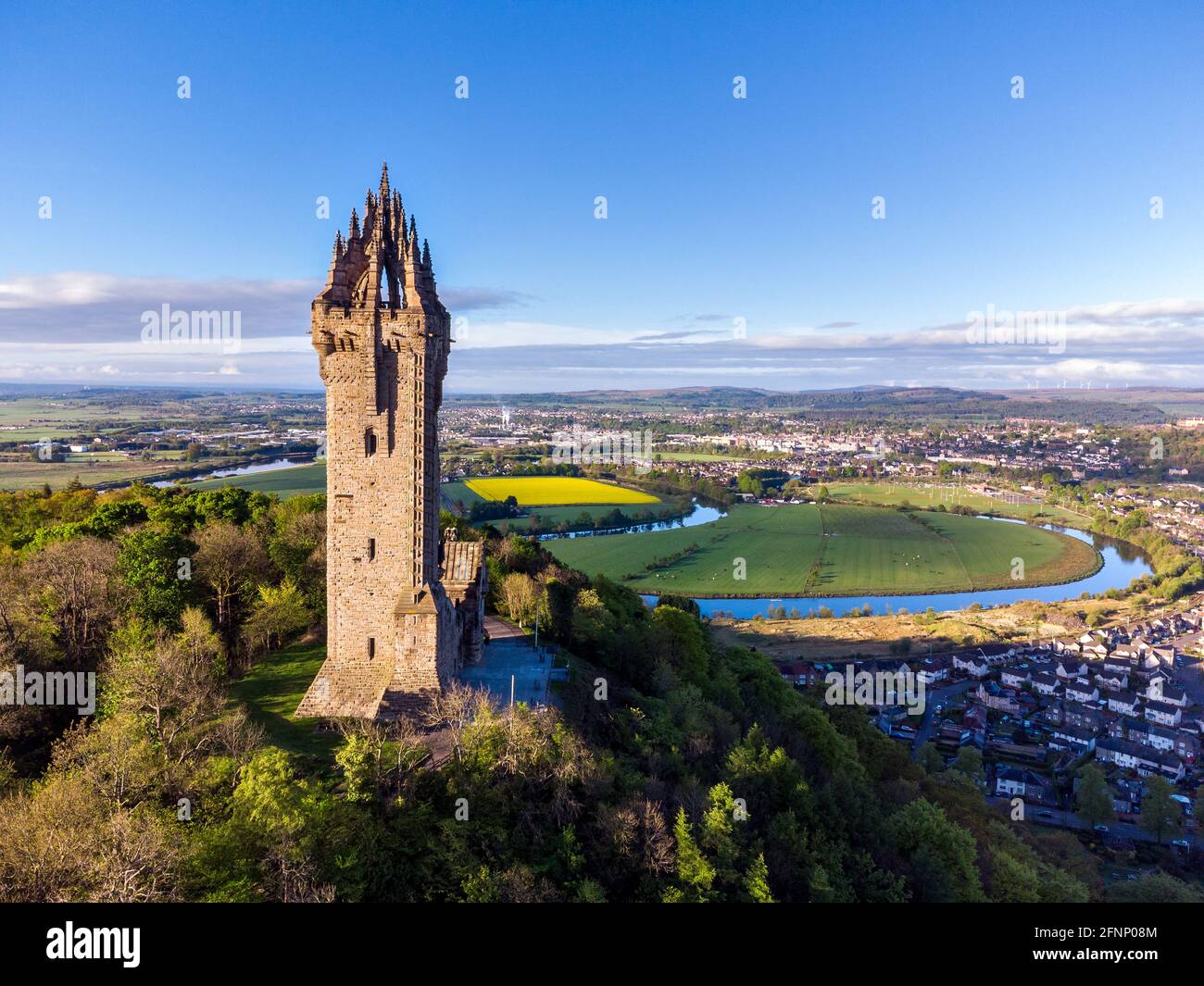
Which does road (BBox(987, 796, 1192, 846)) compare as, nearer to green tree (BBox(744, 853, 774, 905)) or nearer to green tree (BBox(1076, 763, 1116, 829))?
green tree (BBox(1076, 763, 1116, 829))

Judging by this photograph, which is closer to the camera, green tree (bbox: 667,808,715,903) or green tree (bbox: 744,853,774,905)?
green tree (bbox: 667,808,715,903)

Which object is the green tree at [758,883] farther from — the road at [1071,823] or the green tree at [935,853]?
the road at [1071,823]

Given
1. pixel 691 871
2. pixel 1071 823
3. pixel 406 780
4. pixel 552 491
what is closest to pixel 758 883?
pixel 691 871

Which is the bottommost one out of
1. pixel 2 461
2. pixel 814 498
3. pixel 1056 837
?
pixel 1056 837

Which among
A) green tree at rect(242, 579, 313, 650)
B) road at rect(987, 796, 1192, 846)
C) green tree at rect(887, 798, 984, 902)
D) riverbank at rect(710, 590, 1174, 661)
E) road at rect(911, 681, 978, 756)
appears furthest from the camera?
riverbank at rect(710, 590, 1174, 661)

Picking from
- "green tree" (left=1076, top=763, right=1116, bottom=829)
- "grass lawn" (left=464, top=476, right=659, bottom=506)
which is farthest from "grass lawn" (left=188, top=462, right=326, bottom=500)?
"green tree" (left=1076, top=763, right=1116, bottom=829)

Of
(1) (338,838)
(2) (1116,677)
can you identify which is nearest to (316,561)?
(1) (338,838)
